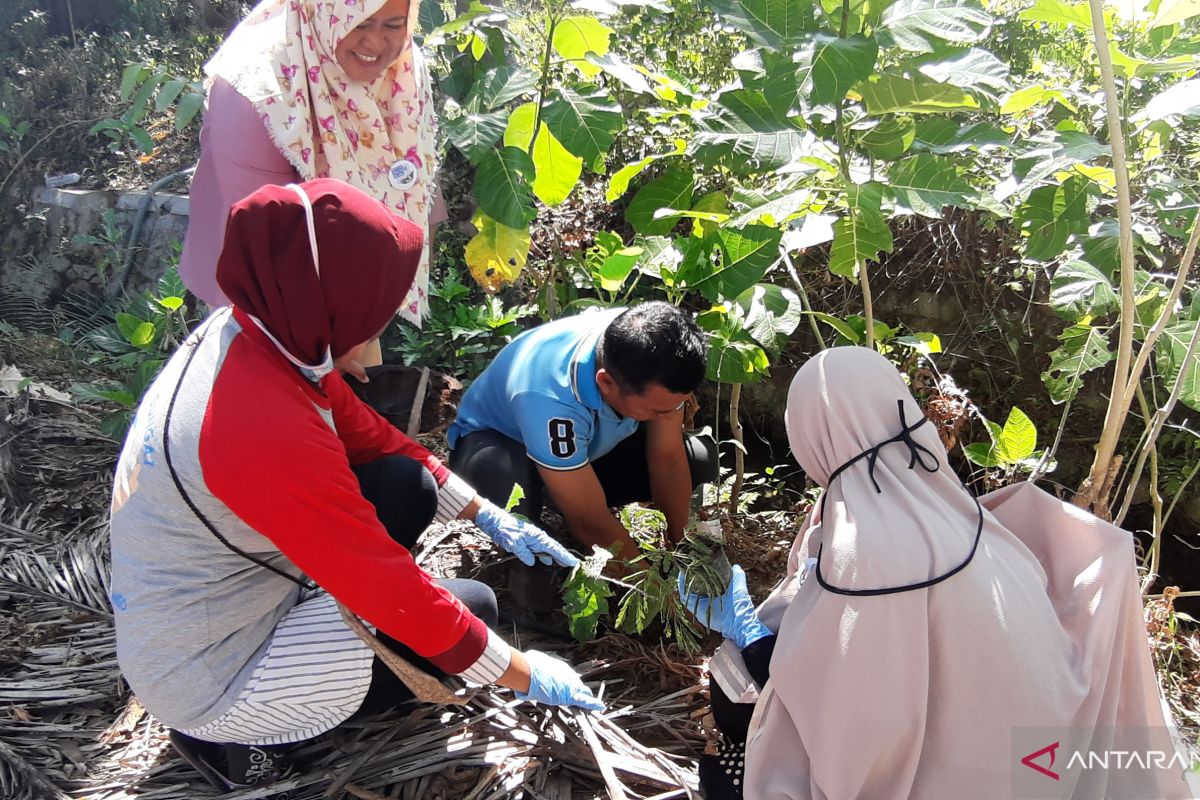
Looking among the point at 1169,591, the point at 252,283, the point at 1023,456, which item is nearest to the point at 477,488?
the point at 252,283

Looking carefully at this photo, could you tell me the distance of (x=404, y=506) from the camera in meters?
1.87

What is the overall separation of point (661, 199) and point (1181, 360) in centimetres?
128

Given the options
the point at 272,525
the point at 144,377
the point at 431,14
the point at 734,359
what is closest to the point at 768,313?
the point at 734,359

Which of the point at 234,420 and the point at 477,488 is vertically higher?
the point at 234,420

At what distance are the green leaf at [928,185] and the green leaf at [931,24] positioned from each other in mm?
223

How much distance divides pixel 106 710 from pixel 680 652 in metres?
→ 1.42

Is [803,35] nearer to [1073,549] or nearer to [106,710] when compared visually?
[1073,549]

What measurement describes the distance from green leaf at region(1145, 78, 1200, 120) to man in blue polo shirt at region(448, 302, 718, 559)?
3.24 ft

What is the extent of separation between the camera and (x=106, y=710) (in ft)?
6.81

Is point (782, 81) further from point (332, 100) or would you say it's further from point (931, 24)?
point (332, 100)

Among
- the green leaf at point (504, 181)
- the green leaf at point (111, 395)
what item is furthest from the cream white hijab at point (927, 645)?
the green leaf at point (111, 395)

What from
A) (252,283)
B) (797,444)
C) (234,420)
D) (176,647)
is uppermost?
(252,283)

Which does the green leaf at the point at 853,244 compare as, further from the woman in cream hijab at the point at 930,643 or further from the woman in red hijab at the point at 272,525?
the woman in red hijab at the point at 272,525

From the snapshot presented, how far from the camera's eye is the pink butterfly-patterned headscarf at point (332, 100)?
216 centimetres
